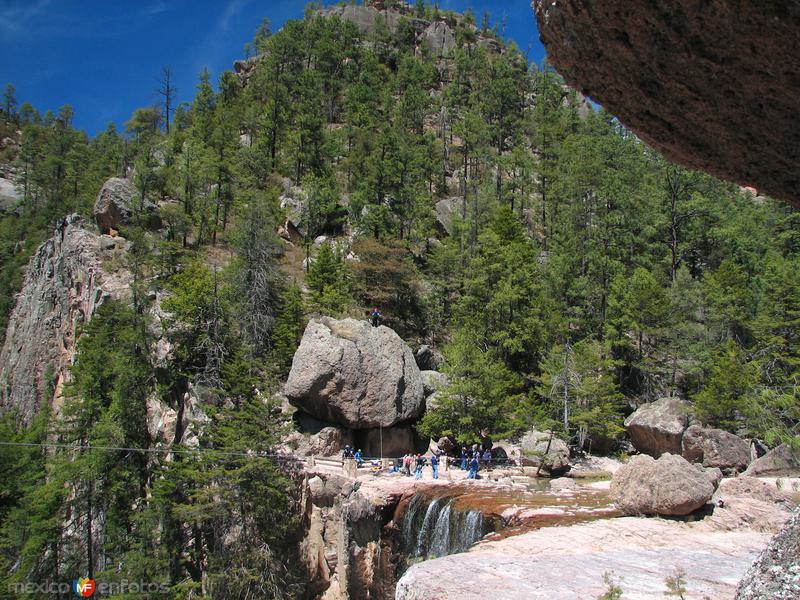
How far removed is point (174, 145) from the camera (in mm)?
49656

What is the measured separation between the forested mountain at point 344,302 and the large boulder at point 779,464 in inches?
67.9

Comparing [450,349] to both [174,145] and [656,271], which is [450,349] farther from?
[174,145]

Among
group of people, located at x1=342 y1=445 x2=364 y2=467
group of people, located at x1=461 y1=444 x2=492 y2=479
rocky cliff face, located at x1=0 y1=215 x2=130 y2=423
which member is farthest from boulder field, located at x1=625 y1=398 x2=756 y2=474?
rocky cliff face, located at x1=0 y1=215 x2=130 y2=423

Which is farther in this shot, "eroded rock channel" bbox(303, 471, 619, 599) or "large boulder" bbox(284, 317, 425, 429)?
"large boulder" bbox(284, 317, 425, 429)

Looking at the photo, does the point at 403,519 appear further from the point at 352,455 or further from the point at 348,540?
the point at 352,455

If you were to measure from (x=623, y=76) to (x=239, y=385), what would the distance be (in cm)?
2194

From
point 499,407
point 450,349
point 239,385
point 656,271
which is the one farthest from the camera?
point 656,271

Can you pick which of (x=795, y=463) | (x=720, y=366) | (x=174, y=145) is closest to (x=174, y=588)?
(x=795, y=463)

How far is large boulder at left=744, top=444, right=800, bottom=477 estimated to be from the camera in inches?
725

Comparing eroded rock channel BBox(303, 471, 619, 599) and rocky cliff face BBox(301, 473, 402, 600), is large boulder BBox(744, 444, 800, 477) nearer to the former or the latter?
eroded rock channel BBox(303, 471, 619, 599)

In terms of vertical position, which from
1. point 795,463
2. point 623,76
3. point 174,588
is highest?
point 623,76

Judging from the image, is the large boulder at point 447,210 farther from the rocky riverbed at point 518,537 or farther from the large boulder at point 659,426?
the rocky riverbed at point 518,537
